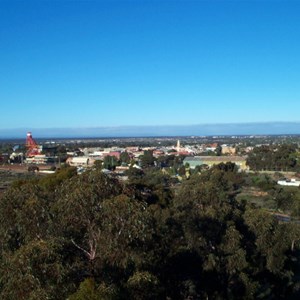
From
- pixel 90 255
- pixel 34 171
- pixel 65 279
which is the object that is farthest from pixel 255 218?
pixel 34 171

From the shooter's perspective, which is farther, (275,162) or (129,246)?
(275,162)

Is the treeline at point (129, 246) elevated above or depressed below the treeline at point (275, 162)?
above

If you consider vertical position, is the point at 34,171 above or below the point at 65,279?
below

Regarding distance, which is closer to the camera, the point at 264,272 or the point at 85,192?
the point at 85,192

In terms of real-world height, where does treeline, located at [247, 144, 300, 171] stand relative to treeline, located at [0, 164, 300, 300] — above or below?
below

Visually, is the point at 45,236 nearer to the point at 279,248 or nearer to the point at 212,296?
the point at 212,296

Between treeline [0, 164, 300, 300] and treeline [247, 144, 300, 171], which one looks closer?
treeline [0, 164, 300, 300]

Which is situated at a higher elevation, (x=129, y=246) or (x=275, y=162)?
(x=129, y=246)

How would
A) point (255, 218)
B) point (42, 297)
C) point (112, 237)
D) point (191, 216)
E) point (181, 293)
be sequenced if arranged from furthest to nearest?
point (255, 218) → point (191, 216) → point (181, 293) → point (112, 237) → point (42, 297)
